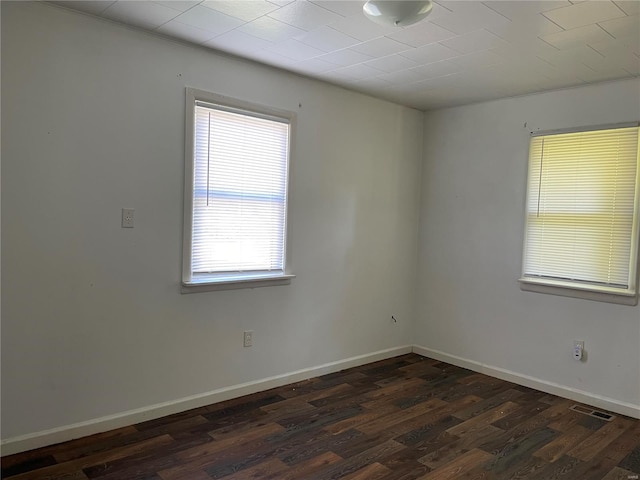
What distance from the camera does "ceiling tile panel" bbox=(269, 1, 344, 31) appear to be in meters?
2.34

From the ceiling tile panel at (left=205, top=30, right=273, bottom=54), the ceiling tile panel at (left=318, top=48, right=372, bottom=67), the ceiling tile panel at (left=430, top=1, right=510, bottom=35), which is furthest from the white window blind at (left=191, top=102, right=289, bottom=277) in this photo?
the ceiling tile panel at (left=430, top=1, right=510, bottom=35)

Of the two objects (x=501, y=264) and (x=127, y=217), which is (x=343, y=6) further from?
(x=501, y=264)

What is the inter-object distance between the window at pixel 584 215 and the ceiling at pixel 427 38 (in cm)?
49

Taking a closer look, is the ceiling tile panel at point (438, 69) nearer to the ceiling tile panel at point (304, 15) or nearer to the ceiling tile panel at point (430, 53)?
the ceiling tile panel at point (430, 53)

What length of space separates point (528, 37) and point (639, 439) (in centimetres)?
257

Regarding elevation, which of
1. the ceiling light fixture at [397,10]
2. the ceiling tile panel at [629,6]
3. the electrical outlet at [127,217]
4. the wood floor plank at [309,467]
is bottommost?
the wood floor plank at [309,467]

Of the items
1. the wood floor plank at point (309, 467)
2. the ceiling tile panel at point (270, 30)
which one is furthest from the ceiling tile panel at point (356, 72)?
the wood floor plank at point (309, 467)

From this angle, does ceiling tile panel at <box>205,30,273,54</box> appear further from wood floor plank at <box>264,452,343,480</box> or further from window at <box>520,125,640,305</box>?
wood floor plank at <box>264,452,343,480</box>

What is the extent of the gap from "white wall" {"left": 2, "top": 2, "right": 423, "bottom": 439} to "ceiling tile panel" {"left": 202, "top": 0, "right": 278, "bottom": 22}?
65 centimetres

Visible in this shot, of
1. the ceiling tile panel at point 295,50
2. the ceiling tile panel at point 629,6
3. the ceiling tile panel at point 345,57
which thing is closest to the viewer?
the ceiling tile panel at point 629,6

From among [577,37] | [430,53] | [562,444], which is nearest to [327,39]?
[430,53]

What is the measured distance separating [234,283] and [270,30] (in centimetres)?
165

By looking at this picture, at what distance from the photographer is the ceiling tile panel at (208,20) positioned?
2462 mm

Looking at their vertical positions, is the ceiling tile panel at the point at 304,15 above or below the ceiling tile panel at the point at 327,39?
below
